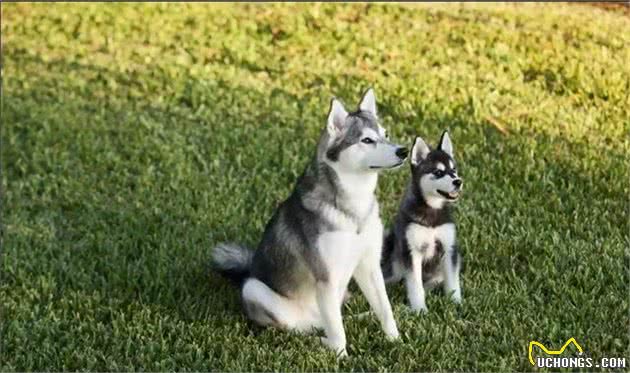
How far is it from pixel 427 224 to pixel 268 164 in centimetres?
308

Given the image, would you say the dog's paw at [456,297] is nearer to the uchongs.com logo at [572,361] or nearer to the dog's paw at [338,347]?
the uchongs.com logo at [572,361]

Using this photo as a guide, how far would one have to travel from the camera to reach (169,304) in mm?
6633

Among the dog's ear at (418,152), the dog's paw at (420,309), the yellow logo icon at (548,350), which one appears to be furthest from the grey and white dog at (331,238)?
the yellow logo icon at (548,350)

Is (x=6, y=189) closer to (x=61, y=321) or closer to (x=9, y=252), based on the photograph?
(x=9, y=252)

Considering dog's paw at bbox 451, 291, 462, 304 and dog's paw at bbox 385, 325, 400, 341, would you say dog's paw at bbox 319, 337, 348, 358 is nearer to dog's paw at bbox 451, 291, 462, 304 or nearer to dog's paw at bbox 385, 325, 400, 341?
dog's paw at bbox 385, 325, 400, 341

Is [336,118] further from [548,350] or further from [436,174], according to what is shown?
[548,350]

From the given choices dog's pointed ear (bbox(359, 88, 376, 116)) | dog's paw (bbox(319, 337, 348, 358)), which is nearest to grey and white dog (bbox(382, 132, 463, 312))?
dog's pointed ear (bbox(359, 88, 376, 116))

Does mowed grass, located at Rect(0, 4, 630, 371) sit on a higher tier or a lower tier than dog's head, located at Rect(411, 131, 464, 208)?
lower

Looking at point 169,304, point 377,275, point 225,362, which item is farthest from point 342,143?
point 169,304

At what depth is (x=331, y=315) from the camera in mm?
5590

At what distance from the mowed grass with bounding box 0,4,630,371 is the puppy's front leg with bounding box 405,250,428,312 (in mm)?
120

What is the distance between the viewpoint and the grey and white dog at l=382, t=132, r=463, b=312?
5879mm

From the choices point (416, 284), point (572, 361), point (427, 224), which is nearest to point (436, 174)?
point (427, 224)

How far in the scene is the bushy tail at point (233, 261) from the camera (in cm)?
659
